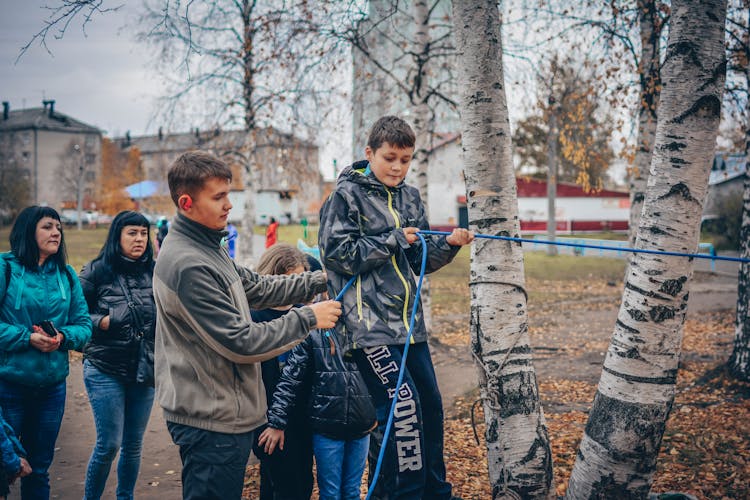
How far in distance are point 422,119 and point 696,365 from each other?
5849 millimetres

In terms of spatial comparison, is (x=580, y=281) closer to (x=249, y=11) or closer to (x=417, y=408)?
(x=249, y=11)

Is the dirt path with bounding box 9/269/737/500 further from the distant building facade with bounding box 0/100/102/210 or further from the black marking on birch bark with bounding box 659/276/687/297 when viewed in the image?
the distant building facade with bounding box 0/100/102/210

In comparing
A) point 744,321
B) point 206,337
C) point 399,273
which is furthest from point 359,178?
point 744,321

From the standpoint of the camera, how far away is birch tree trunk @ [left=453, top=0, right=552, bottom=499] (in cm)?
346

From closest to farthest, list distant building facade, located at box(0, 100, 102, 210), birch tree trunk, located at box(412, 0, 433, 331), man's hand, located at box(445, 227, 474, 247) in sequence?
man's hand, located at box(445, 227, 474, 247), birch tree trunk, located at box(412, 0, 433, 331), distant building facade, located at box(0, 100, 102, 210)

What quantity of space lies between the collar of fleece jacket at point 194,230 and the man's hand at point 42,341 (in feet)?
5.54

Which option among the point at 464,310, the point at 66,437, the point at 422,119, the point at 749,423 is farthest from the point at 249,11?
the point at 749,423

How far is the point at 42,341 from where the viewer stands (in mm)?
3611

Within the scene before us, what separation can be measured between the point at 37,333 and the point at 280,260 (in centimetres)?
158

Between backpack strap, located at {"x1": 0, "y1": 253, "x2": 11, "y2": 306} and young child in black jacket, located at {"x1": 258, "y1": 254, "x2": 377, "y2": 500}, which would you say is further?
backpack strap, located at {"x1": 0, "y1": 253, "x2": 11, "y2": 306}

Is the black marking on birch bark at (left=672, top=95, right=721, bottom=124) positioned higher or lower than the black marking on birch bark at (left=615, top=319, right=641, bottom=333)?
higher

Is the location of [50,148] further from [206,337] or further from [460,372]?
[206,337]

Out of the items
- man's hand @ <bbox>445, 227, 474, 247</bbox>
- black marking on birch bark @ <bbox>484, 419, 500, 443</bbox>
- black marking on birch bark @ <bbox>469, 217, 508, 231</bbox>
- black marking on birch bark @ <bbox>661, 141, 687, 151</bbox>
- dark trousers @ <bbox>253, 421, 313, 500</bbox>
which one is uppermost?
black marking on birch bark @ <bbox>661, 141, 687, 151</bbox>

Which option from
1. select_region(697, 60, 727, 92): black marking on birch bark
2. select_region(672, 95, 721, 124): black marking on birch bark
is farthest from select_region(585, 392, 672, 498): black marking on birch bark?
select_region(697, 60, 727, 92): black marking on birch bark
